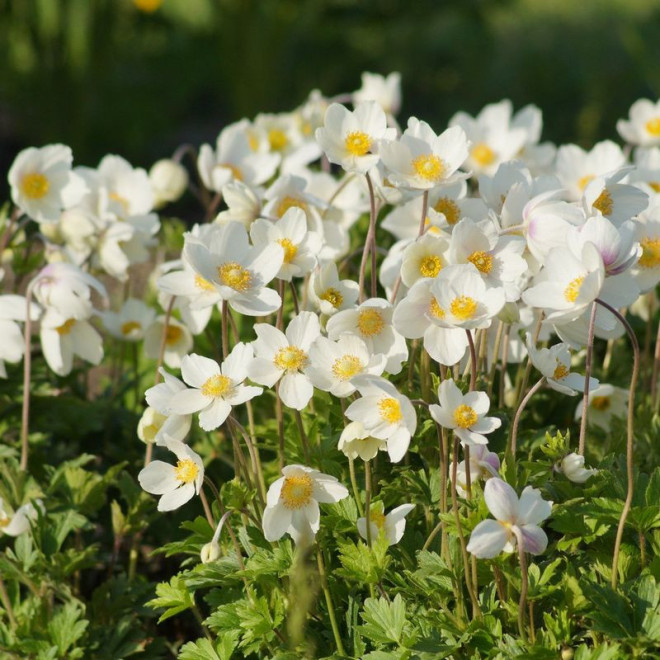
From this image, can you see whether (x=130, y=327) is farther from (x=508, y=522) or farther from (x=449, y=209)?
(x=508, y=522)

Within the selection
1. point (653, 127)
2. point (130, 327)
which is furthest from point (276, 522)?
point (653, 127)

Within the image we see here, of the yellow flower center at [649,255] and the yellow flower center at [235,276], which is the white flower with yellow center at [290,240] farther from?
the yellow flower center at [649,255]

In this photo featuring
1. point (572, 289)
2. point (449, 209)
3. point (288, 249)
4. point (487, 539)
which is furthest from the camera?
point (449, 209)

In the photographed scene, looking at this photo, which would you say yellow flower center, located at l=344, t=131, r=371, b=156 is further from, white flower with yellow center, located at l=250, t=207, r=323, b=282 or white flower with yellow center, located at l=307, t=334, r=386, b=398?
white flower with yellow center, located at l=307, t=334, r=386, b=398

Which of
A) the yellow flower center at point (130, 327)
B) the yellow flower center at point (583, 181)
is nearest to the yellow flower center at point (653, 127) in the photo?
the yellow flower center at point (583, 181)

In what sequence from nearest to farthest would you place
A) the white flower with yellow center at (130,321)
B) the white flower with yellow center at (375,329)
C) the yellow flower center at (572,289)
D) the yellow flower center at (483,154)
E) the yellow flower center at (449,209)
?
the yellow flower center at (572,289)
the white flower with yellow center at (375,329)
the yellow flower center at (449,209)
the white flower with yellow center at (130,321)
the yellow flower center at (483,154)

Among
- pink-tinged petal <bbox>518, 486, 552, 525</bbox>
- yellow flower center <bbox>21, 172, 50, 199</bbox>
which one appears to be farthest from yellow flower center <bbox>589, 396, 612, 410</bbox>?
yellow flower center <bbox>21, 172, 50, 199</bbox>

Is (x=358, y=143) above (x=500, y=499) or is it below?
above

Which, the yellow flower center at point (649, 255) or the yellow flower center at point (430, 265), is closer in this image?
the yellow flower center at point (430, 265)
